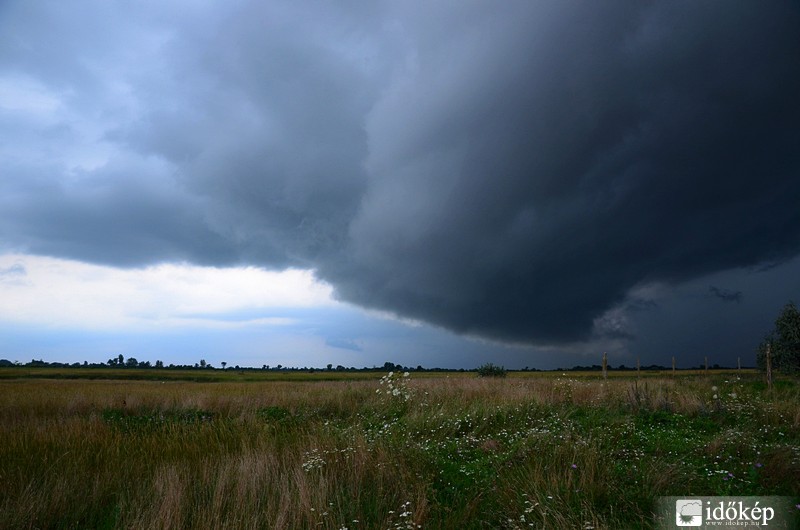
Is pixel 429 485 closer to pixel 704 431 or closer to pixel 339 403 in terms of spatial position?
pixel 704 431

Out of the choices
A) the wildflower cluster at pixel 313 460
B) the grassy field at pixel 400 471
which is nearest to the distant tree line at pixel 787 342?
the grassy field at pixel 400 471

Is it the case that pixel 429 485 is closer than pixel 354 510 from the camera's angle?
No

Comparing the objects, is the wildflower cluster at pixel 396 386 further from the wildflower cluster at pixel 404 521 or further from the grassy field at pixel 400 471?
the wildflower cluster at pixel 404 521

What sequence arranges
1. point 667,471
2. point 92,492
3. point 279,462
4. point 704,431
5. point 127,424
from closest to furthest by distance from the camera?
point 667,471
point 92,492
point 279,462
point 704,431
point 127,424

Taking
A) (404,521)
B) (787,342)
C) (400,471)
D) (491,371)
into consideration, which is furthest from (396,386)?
(787,342)

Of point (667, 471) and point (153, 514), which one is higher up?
point (667, 471)

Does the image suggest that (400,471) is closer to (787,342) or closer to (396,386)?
(396,386)

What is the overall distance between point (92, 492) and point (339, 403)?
10.6m

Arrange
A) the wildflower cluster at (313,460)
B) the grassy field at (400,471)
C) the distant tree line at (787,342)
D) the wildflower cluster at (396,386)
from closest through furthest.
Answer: the grassy field at (400,471) → the wildflower cluster at (313,460) → the wildflower cluster at (396,386) → the distant tree line at (787,342)

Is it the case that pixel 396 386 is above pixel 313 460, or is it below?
above

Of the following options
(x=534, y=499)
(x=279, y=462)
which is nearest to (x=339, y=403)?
(x=279, y=462)

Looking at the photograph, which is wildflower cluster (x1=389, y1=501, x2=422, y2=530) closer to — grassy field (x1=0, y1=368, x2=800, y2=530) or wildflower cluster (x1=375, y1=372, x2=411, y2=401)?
grassy field (x1=0, y1=368, x2=800, y2=530)

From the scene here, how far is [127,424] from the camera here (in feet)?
43.5

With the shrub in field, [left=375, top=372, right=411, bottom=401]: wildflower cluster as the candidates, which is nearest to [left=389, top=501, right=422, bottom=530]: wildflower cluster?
[left=375, top=372, right=411, bottom=401]: wildflower cluster
